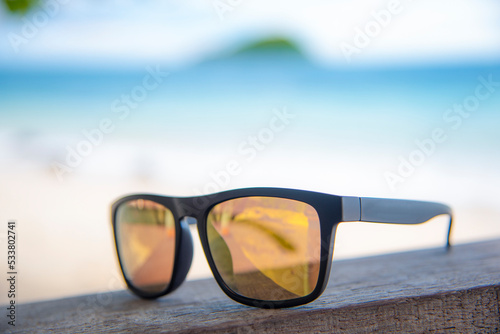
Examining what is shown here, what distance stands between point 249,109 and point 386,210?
581 centimetres

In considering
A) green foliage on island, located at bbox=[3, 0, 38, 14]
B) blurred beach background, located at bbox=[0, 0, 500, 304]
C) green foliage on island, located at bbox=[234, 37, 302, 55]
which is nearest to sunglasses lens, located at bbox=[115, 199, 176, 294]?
green foliage on island, located at bbox=[3, 0, 38, 14]

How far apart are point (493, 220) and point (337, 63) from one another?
14.0 feet

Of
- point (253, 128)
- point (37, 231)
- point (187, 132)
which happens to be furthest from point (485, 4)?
point (37, 231)

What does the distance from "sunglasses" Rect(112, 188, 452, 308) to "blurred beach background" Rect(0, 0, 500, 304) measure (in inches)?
93.2

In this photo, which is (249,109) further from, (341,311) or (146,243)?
(341,311)

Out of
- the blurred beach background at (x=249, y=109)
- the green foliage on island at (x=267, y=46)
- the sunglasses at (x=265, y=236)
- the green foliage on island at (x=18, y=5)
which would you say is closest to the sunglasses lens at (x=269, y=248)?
the sunglasses at (x=265, y=236)

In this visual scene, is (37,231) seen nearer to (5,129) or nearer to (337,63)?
(5,129)

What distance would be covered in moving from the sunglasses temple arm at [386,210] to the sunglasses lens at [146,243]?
0.22m

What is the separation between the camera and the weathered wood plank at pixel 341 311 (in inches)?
12.1

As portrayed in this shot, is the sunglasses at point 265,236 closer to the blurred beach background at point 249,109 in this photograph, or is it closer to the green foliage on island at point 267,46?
the blurred beach background at point 249,109

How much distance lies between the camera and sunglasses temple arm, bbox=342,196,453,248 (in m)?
0.39

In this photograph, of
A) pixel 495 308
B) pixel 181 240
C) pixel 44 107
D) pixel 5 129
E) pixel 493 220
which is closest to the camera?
pixel 495 308

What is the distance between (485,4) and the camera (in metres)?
5.61

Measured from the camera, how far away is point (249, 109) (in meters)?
6.15
